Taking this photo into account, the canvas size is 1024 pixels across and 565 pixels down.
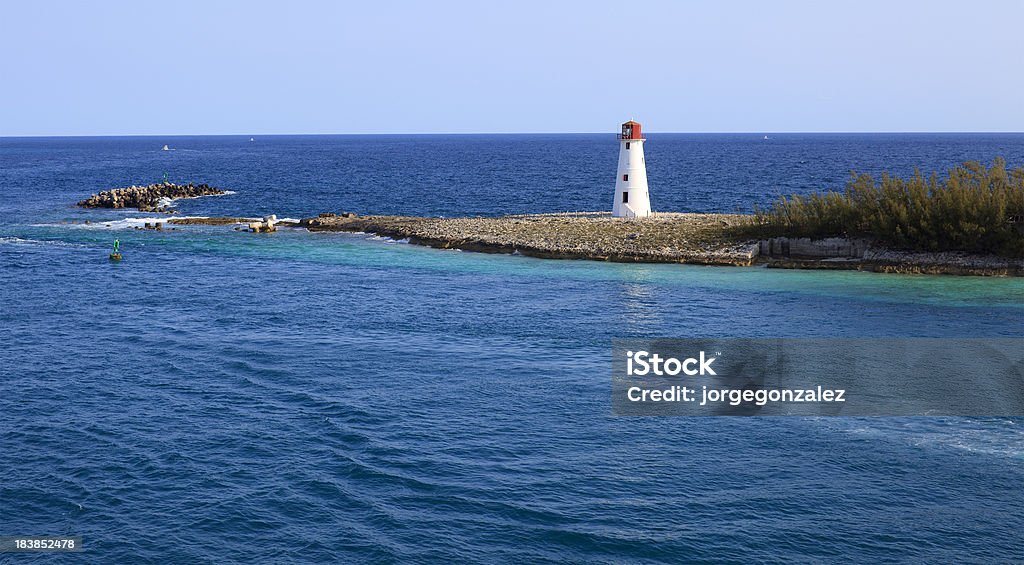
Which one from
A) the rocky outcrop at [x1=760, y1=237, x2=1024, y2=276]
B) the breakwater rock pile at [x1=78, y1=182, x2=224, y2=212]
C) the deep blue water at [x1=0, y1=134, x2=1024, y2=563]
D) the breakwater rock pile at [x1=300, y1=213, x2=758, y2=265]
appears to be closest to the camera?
the deep blue water at [x1=0, y1=134, x2=1024, y2=563]

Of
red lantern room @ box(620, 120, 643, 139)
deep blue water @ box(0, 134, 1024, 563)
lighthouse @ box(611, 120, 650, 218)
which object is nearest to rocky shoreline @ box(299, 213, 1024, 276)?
lighthouse @ box(611, 120, 650, 218)

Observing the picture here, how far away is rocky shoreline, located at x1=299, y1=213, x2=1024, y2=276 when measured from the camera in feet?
188

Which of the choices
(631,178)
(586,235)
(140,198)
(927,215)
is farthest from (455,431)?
(140,198)

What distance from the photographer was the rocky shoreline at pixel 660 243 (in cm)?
5716

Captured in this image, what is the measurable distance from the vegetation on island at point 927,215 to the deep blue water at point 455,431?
3.90 meters

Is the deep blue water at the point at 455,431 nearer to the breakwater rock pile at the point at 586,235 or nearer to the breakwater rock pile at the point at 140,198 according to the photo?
the breakwater rock pile at the point at 586,235

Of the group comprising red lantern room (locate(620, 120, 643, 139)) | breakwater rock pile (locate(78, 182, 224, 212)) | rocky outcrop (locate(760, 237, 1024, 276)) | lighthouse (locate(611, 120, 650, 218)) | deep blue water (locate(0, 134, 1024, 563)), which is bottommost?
deep blue water (locate(0, 134, 1024, 563))

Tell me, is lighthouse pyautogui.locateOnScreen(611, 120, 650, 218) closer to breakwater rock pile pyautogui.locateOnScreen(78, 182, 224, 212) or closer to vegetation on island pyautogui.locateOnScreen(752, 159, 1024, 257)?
vegetation on island pyautogui.locateOnScreen(752, 159, 1024, 257)

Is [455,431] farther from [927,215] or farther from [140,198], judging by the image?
[140,198]

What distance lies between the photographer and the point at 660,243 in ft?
214

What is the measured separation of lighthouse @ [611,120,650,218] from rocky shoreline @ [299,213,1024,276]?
1.44m

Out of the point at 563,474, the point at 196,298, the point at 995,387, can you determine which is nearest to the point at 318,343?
the point at 196,298

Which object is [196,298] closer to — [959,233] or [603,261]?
[603,261]

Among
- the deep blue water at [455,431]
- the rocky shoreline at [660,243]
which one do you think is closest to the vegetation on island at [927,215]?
the rocky shoreline at [660,243]
